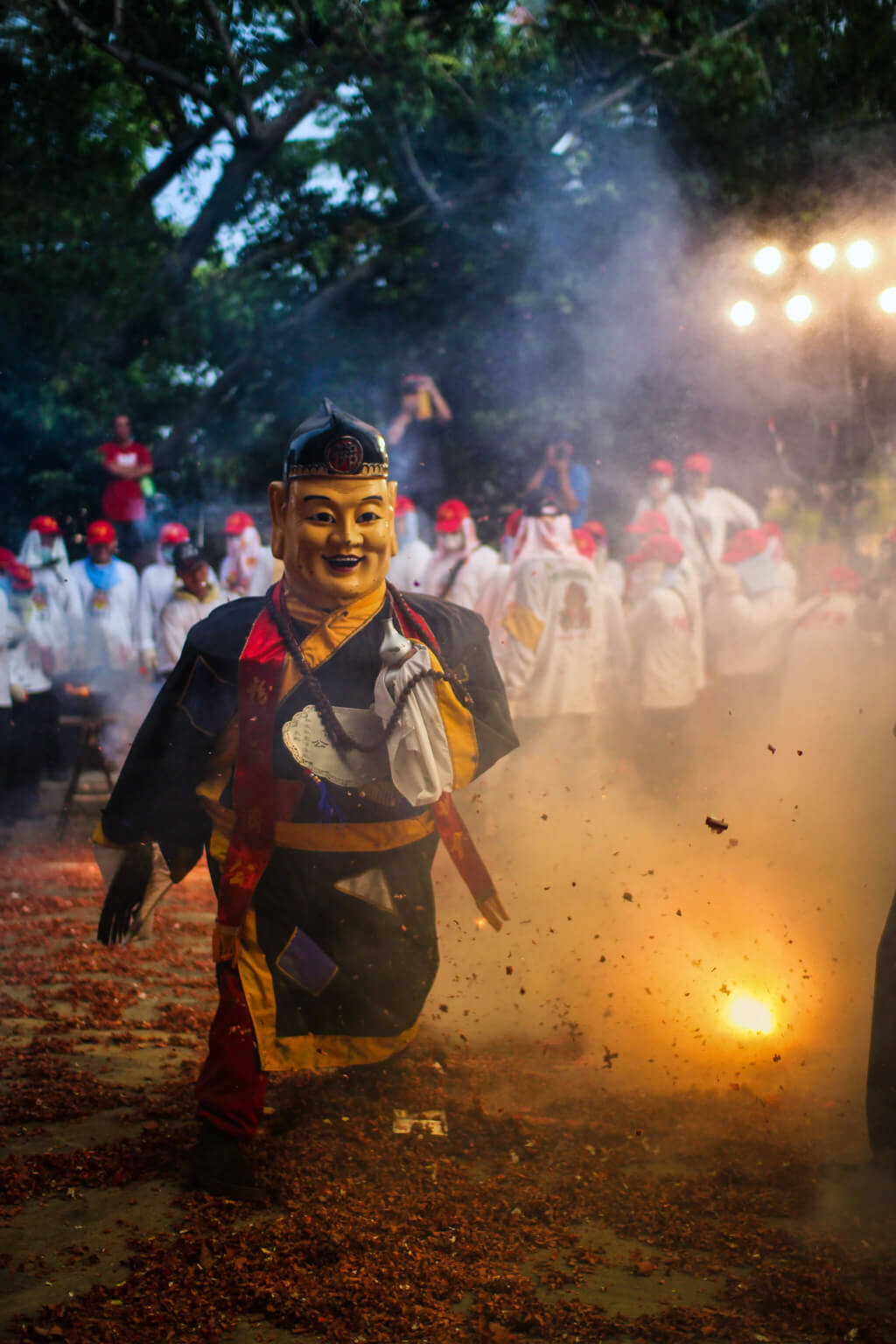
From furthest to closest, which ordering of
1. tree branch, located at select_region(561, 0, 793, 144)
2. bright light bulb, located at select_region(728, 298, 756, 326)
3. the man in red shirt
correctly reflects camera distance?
the man in red shirt, tree branch, located at select_region(561, 0, 793, 144), bright light bulb, located at select_region(728, 298, 756, 326)

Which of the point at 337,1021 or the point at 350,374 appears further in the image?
the point at 350,374

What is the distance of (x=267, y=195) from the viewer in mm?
10852

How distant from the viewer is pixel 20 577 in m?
7.77

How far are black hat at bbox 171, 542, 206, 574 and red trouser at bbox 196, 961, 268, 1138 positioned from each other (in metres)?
4.82

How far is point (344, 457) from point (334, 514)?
16 cm

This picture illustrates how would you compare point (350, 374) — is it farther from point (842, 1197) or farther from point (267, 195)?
point (842, 1197)

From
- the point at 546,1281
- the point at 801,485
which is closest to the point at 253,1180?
the point at 546,1281

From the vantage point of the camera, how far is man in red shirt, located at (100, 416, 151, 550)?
31.6 feet

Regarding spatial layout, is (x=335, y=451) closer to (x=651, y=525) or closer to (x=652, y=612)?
(x=652, y=612)

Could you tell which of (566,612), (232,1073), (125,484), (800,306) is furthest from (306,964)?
(125,484)

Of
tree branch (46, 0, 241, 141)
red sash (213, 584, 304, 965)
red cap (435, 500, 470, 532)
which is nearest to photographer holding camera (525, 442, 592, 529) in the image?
red cap (435, 500, 470, 532)

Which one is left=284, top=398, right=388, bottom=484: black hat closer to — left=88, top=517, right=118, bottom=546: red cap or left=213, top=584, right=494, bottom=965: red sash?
left=213, top=584, right=494, bottom=965: red sash

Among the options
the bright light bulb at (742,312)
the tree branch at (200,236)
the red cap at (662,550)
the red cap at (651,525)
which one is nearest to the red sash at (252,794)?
the red cap at (662,550)

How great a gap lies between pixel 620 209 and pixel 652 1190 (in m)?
8.26
